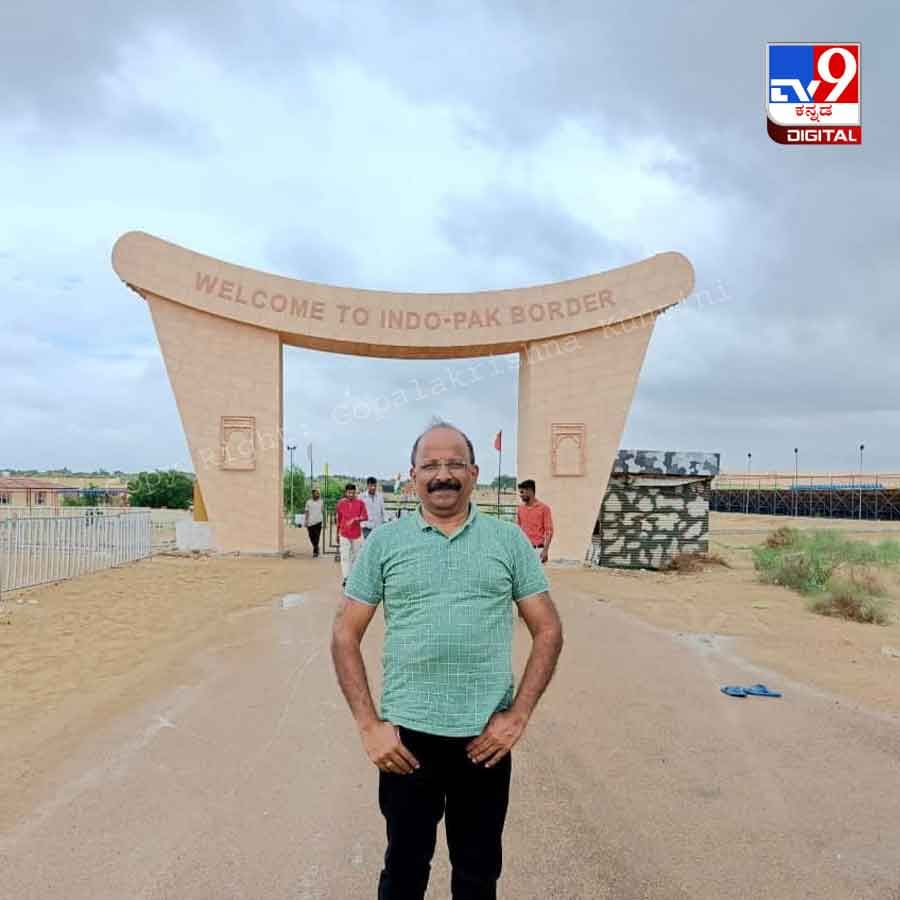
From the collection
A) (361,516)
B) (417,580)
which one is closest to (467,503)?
(417,580)

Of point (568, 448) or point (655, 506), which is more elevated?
point (568, 448)

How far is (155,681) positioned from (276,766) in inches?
103

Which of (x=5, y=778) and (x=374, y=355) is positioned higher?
(x=374, y=355)

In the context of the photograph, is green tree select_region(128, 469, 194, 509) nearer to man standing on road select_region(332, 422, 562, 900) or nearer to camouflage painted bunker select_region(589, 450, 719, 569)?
camouflage painted bunker select_region(589, 450, 719, 569)

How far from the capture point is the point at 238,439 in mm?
17266

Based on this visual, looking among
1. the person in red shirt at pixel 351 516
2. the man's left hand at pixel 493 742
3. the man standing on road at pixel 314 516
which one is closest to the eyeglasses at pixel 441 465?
the man's left hand at pixel 493 742

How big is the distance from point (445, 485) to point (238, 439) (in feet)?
50.5

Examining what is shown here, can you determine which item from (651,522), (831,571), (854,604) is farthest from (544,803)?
(651,522)

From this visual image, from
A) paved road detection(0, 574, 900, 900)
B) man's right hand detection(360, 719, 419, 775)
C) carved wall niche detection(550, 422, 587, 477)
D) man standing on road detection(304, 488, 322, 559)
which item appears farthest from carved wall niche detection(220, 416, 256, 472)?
man's right hand detection(360, 719, 419, 775)

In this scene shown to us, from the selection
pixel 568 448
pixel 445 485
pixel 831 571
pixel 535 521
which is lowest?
pixel 831 571

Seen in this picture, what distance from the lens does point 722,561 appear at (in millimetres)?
17078

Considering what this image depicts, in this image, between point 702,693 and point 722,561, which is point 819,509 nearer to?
point 722,561

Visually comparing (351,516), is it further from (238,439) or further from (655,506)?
(655,506)

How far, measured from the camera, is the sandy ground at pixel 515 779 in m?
3.38
